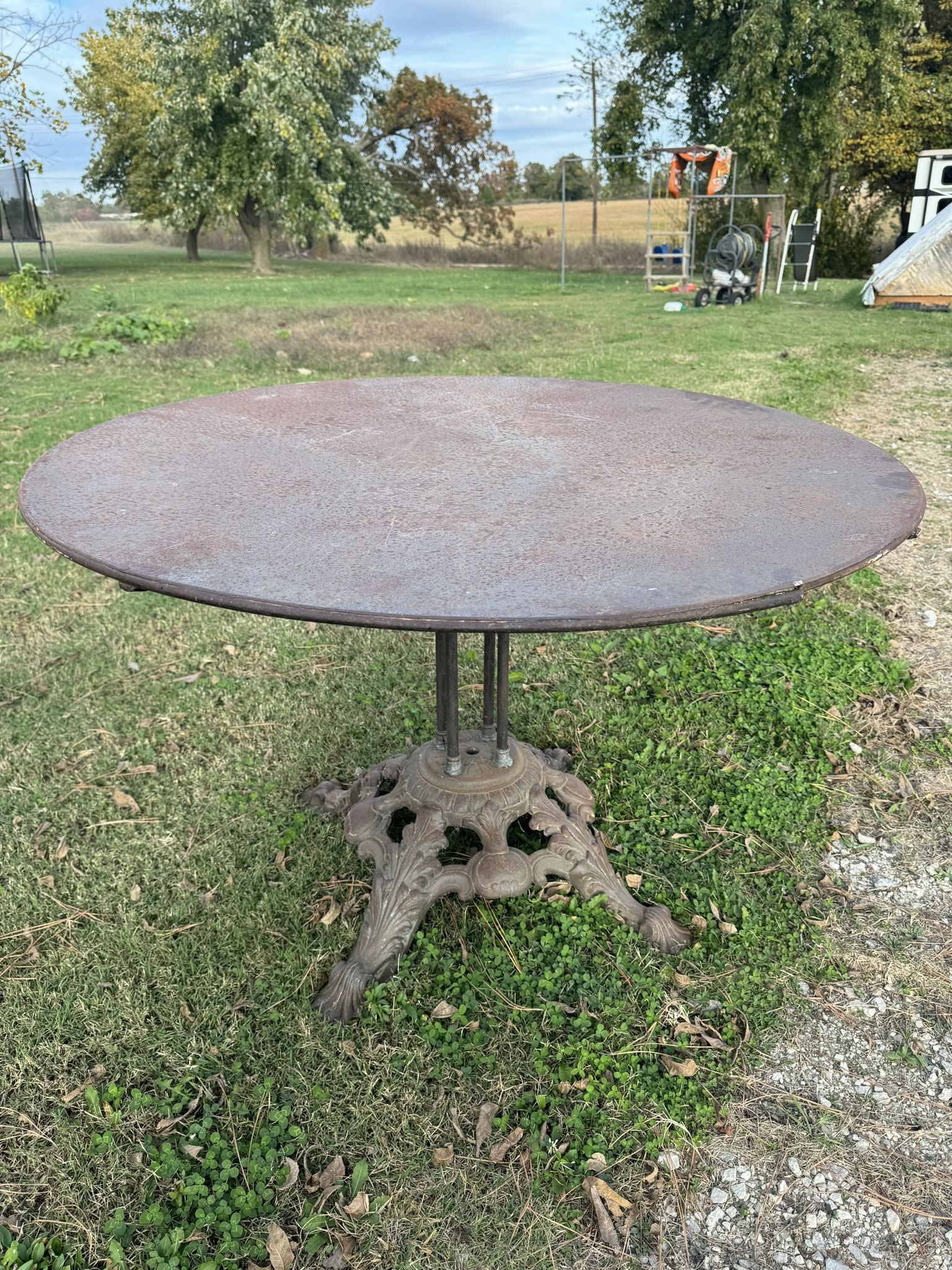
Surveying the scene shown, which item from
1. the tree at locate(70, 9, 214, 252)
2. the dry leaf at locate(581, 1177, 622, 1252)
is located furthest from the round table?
the tree at locate(70, 9, 214, 252)

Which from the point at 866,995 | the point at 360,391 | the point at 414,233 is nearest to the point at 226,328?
Result: the point at 360,391

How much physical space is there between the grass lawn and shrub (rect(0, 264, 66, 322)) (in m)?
6.33

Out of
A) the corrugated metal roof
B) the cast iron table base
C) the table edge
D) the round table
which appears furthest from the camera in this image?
the corrugated metal roof

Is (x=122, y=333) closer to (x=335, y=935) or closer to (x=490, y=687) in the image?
(x=490, y=687)

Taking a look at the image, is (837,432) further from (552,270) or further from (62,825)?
(552,270)

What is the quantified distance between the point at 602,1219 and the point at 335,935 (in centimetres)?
87

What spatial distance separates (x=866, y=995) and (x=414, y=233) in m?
35.6

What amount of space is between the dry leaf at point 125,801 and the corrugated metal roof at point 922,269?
1254cm

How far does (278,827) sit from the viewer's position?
2.50 m

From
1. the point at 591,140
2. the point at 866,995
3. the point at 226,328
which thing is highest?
the point at 591,140

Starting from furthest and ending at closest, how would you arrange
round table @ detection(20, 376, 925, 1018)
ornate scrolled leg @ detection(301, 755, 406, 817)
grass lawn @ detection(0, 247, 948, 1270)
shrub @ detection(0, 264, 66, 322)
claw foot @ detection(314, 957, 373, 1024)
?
shrub @ detection(0, 264, 66, 322) < ornate scrolled leg @ detection(301, 755, 406, 817) < claw foot @ detection(314, 957, 373, 1024) < grass lawn @ detection(0, 247, 948, 1270) < round table @ detection(20, 376, 925, 1018)

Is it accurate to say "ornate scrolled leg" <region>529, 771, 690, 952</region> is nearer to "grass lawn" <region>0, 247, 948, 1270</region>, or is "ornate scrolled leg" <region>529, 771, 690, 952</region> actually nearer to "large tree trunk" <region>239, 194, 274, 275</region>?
"grass lawn" <region>0, 247, 948, 1270</region>

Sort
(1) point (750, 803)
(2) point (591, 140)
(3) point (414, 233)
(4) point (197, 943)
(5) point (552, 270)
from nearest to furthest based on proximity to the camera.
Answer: (4) point (197, 943) → (1) point (750, 803) → (2) point (591, 140) → (5) point (552, 270) → (3) point (414, 233)

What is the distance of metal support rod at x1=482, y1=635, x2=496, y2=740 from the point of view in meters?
2.27
